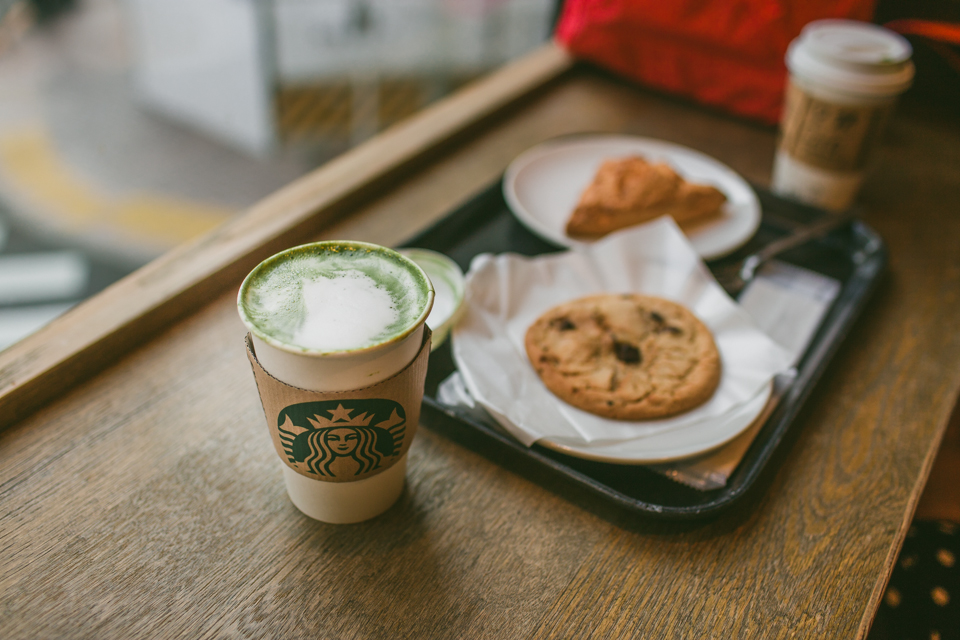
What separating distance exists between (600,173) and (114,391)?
2.51ft

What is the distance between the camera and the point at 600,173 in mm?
1097

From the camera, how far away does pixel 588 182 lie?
1.11 meters

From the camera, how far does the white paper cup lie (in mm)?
995

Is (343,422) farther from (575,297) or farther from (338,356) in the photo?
(575,297)

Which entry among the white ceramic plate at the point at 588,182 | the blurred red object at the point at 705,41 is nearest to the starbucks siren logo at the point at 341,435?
the white ceramic plate at the point at 588,182

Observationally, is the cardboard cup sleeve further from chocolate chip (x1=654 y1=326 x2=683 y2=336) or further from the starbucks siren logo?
chocolate chip (x1=654 y1=326 x2=683 y2=336)

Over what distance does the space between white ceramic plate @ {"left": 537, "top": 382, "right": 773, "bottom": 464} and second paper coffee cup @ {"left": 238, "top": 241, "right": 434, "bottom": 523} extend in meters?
0.19

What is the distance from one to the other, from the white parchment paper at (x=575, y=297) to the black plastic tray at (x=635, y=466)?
0.03 m

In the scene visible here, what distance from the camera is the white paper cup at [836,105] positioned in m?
1.00

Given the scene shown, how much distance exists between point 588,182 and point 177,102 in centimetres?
220

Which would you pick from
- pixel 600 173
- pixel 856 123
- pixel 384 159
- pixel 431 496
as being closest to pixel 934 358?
pixel 856 123

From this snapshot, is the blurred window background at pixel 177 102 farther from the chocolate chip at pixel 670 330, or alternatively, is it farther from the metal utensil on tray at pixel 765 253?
the chocolate chip at pixel 670 330

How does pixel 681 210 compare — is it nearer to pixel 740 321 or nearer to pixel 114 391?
pixel 740 321

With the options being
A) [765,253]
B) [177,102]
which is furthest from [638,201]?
[177,102]
